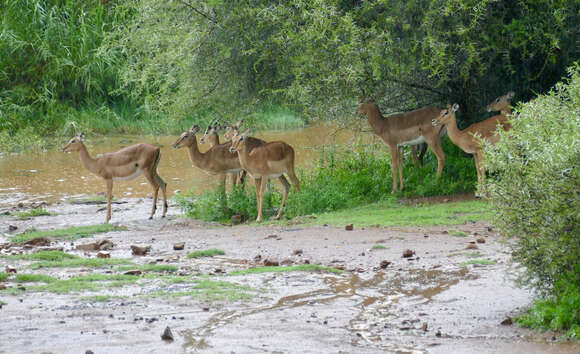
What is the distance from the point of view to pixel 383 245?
28.6 ft

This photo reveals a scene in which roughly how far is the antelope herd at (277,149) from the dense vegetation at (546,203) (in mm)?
5160

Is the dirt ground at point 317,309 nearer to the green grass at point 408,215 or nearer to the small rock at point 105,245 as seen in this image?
the small rock at point 105,245

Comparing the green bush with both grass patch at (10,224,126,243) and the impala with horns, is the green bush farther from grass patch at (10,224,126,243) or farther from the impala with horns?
grass patch at (10,224,126,243)

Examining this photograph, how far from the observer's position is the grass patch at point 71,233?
10664mm

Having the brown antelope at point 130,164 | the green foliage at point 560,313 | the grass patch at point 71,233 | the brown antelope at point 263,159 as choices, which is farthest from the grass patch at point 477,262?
the brown antelope at point 130,164

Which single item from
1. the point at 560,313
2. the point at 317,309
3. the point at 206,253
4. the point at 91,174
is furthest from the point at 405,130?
the point at 91,174

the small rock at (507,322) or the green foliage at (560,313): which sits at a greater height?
the green foliage at (560,313)

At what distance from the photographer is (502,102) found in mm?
11898

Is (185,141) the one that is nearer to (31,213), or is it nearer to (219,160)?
(219,160)

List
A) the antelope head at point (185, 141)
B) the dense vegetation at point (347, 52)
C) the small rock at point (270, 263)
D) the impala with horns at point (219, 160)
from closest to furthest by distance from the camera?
the small rock at point (270, 263)
the dense vegetation at point (347, 52)
the impala with horns at point (219, 160)
the antelope head at point (185, 141)

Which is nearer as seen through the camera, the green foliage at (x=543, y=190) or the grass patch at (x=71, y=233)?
the green foliage at (x=543, y=190)

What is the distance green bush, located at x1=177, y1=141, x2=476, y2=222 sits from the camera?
479 inches

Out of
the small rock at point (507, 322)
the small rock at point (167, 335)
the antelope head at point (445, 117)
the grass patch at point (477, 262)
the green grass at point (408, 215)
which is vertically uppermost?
the antelope head at point (445, 117)

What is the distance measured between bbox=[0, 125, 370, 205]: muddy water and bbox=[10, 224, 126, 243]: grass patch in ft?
12.0
